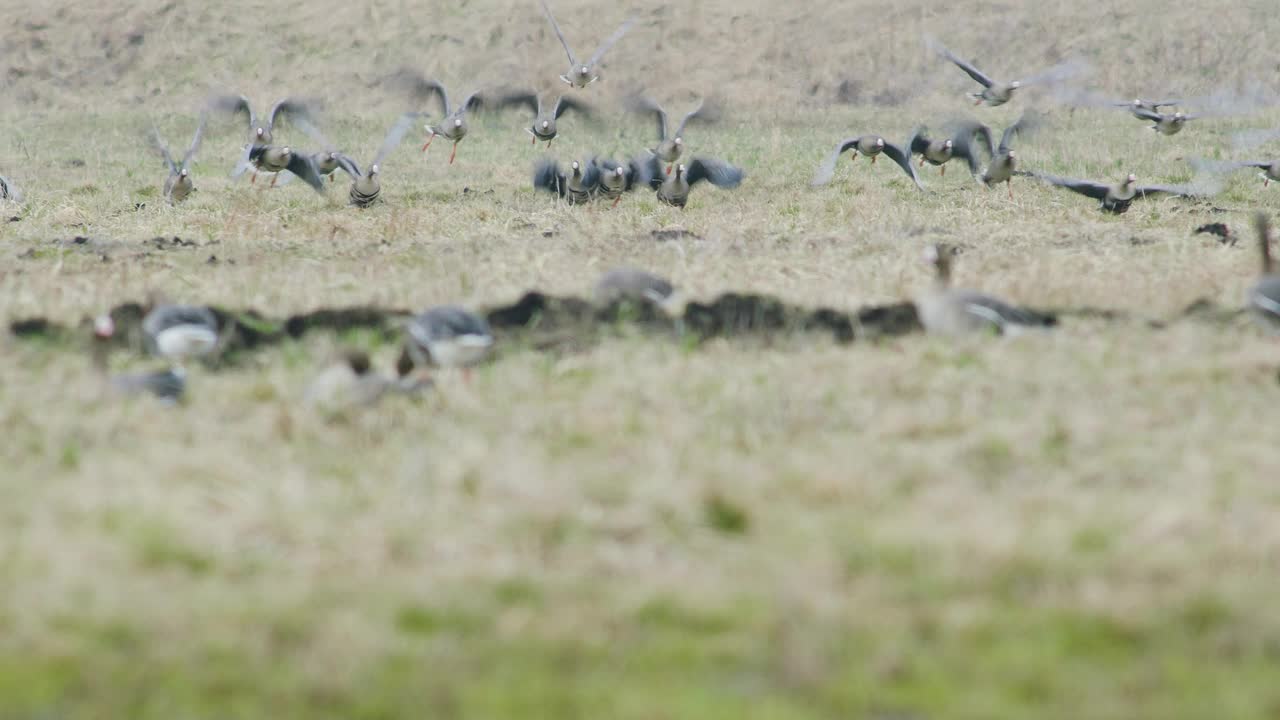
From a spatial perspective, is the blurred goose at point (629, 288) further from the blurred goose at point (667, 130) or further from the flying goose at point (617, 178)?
the blurred goose at point (667, 130)

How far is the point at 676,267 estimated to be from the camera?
13023 mm

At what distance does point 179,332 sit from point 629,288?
328cm

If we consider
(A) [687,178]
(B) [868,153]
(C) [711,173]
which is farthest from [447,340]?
(B) [868,153]

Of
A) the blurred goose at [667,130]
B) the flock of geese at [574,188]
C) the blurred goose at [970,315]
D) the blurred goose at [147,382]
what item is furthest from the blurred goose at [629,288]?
the blurred goose at [667,130]

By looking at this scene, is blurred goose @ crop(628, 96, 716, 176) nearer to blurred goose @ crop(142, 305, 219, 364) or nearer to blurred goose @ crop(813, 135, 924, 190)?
blurred goose @ crop(813, 135, 924, 190)

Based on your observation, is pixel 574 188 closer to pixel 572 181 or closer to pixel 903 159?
pixel 572 181

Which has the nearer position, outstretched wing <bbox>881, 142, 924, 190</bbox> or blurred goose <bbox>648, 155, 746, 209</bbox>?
blurred goose <bbox>648, 155, 746, 209</bbox>

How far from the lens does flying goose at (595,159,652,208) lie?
780 inches

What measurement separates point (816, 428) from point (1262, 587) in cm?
251

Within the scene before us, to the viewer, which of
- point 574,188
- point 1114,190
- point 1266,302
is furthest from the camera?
point 574,188

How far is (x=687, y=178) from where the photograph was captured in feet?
65.4

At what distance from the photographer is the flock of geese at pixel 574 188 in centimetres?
841

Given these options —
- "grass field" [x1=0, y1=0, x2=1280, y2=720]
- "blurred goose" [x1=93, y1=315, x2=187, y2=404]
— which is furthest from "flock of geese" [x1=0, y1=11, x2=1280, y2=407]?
"grass field" [x1=0, y1=0, x2=1280, y2=720]

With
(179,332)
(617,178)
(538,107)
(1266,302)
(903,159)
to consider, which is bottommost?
(179,332)
